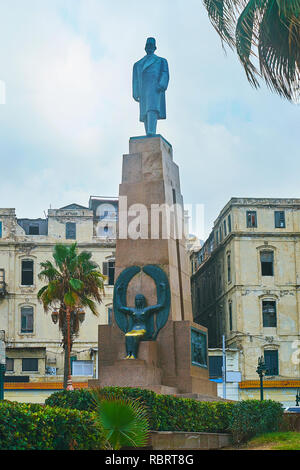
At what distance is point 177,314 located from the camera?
2220 cm

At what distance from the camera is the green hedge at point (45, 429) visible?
12.2 m

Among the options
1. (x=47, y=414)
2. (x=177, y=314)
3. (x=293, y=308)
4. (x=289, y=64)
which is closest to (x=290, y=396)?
(x=293, y=308)

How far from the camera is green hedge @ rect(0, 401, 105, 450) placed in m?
12.2

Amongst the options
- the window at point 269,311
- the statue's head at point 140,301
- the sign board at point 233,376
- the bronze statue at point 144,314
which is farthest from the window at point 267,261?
the statue's head at point 140,301

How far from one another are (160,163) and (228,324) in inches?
A: 1554

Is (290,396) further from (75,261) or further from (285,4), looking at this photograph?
(285,4)

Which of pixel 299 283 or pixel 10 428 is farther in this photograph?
pixel 299 283

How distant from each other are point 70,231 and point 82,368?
10978mm

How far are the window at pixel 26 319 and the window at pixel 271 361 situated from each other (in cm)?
1781

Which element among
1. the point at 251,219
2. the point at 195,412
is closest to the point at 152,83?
the point at 195,412

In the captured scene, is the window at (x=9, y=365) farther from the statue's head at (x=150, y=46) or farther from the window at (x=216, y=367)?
the statue's head at (x=150, y=46)

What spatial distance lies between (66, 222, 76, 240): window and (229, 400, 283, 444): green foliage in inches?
1750

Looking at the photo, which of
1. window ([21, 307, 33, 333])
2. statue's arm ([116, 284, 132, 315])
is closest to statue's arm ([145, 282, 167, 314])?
statue's arm ([116, 284, 132, 315])

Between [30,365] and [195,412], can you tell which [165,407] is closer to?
[195,412]
